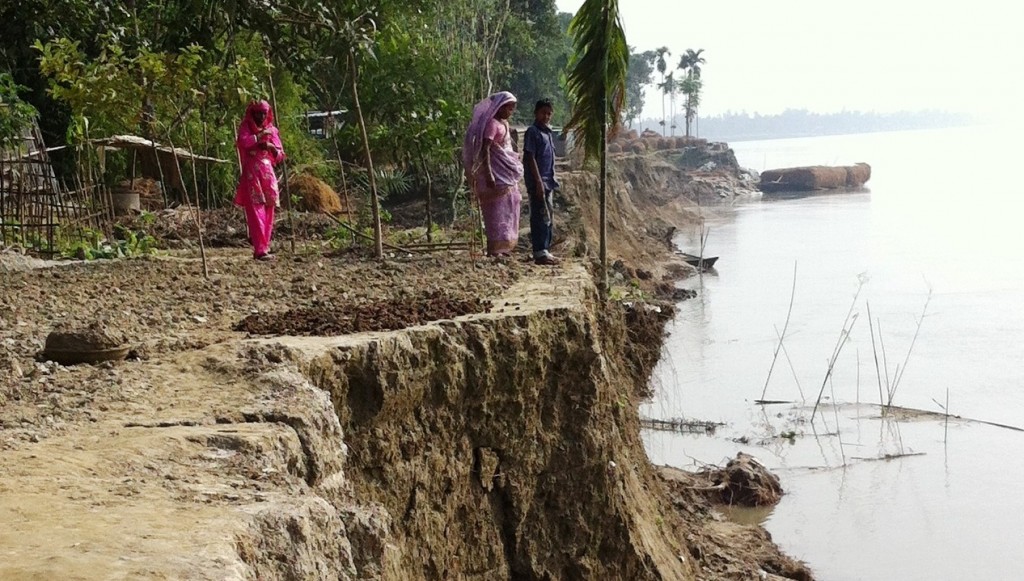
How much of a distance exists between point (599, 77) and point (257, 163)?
3.62m

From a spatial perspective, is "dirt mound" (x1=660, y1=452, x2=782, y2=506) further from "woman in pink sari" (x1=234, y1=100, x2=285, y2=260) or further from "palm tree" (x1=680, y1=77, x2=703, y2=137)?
"palm tree" (x1=680, y1=77, x2=703, y2=137)

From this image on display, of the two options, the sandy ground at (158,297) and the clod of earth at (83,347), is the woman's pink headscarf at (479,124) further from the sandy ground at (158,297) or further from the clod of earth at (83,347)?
the clod of earth at (83,347)

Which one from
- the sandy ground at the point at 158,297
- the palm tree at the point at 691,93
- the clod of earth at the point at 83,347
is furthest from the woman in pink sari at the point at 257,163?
the palm tree at the point at 691,93

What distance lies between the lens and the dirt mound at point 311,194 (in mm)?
16766

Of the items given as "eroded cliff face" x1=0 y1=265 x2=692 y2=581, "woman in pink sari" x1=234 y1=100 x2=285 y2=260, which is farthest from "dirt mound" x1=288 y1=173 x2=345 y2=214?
"eroded cliff face" x1=0 y1=265 x2=692 y2=581

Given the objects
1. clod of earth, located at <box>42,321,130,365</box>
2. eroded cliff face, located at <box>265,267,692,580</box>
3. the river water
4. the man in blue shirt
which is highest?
the man in blue shirt

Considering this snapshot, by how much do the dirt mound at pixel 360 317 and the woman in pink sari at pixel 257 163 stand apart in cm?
318

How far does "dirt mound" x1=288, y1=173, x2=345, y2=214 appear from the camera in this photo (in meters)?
16.8

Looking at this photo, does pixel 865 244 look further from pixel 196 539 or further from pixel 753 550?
pixel 196 539

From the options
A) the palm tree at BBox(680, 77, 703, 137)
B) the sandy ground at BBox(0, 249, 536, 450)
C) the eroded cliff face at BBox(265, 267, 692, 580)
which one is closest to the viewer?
the sandy ground at BBox(0, 249, 536, 450)

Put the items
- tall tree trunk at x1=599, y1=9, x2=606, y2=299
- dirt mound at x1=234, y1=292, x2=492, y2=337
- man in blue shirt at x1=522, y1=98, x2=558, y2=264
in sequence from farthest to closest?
tall tree trunk at x1=599, y1=9, x2=606, y2=299
man in blue shirt at x1=522, y1=98, x2=558, y2=264
dirt mound at x1=234, y1=292, x2=492, y2=337

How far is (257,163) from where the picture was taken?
9789 millimetres

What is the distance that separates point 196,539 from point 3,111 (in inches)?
411

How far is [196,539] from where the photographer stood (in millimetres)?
2727
